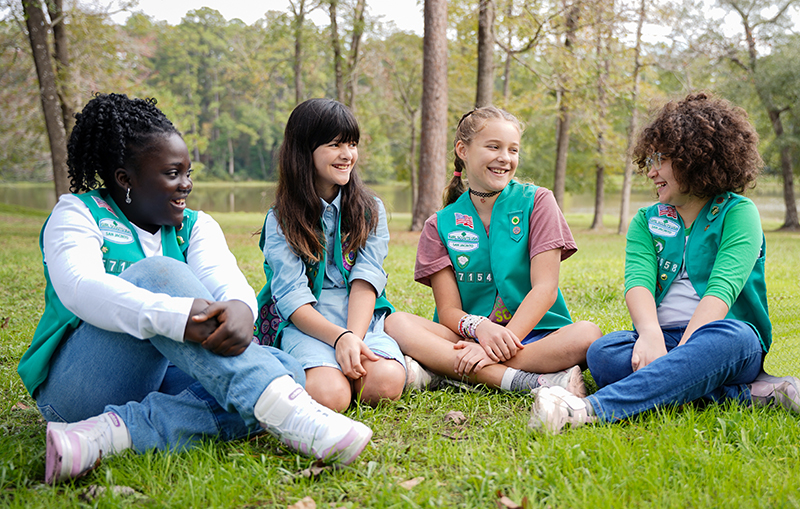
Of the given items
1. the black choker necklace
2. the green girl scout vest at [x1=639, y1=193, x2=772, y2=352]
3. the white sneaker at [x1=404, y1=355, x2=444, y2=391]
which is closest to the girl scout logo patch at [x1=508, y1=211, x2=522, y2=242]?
the black choker necklace

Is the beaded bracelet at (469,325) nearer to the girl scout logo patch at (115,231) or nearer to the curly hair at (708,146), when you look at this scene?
the curly hair at (708,146)

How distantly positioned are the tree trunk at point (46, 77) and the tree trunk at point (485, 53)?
7870 mm

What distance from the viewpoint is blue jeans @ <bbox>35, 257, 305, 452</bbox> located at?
74.7 inches

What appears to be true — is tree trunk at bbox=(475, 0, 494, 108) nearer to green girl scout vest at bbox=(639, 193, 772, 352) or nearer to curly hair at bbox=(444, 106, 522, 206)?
curly hair at bbox=(444, 106, 522, 206)

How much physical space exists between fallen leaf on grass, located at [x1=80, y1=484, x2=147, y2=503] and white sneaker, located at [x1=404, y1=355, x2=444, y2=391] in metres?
1.29

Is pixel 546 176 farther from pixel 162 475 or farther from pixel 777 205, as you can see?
pixel 162 475

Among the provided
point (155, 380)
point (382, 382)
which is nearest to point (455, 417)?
point (382, 382)

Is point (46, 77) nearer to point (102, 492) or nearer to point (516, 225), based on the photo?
point (516, 225)

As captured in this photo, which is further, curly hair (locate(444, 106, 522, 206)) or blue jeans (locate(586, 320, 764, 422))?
curly hair (locate(444, 106, 522, 206))

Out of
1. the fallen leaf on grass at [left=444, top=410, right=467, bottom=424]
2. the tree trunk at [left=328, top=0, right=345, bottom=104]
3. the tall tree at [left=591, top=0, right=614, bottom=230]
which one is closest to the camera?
the fallen leaf on grass at [left=444, top=410, right=467, bottom=424]

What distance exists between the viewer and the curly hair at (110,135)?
7.18 feet

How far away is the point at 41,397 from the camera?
2.08 metres

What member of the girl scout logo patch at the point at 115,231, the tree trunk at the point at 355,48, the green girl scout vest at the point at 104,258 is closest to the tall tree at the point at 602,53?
the tree trunk at the point at 355,48

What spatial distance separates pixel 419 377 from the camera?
2781 mm
